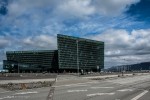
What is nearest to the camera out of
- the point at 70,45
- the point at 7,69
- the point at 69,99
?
the point at 69,99

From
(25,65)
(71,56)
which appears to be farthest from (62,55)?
(25,65)

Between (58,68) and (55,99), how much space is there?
18095cm

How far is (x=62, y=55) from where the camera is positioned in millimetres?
193250

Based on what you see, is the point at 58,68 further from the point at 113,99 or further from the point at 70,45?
the point at 113,99

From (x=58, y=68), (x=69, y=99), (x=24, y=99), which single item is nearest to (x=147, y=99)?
(x=69, y=99)

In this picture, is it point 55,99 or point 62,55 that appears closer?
point 55,99

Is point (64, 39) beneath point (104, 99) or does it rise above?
above

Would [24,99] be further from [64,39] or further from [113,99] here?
[64,39]

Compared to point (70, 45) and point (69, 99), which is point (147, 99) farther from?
point (70, 45)

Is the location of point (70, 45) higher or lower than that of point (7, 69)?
higher

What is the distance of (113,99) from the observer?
61.7 feet

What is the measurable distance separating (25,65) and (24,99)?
183 meters

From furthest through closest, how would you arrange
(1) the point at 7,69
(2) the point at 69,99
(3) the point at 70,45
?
(3) the point at 70,45 → (1) the point at 7,69 → (2) the point at 69,99

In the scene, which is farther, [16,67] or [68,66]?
[68,66]
